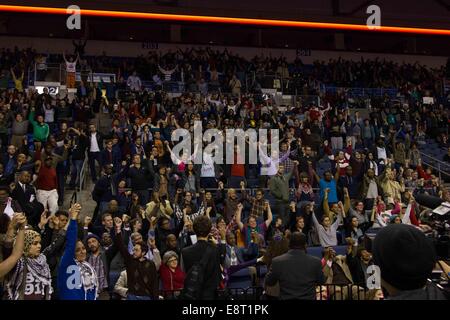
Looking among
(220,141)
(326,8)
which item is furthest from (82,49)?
(220,141)

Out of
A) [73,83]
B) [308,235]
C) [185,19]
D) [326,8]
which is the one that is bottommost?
[308,235]

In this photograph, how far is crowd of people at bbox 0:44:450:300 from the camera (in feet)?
12.6

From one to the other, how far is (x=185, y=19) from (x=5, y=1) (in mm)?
5190

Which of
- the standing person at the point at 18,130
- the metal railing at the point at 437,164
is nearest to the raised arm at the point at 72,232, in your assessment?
the standing person at the point at 18,130

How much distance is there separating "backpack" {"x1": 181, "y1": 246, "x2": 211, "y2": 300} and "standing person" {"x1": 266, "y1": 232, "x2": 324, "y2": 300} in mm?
594

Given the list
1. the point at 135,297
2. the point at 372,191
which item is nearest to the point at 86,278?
the point at 135,297

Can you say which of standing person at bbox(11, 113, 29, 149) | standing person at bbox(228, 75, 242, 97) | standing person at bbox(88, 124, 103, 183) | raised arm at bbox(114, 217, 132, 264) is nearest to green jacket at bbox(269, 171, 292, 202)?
raised arm at bbox(114, 217, 132, 264)

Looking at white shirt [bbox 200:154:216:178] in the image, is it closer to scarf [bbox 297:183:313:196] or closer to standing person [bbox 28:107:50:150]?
scarf [bbox 297:183:313:196]

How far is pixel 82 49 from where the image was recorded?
20.4 metres

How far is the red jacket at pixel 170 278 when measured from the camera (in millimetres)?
6043

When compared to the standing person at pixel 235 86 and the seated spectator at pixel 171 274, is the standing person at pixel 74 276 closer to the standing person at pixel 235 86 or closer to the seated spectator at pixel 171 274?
the seated spectator at pixel 171 274

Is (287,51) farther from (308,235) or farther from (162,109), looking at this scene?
(308,235)

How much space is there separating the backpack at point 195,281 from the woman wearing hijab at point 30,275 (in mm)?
1549

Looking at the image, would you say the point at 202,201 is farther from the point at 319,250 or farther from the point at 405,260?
the point at 405,260
